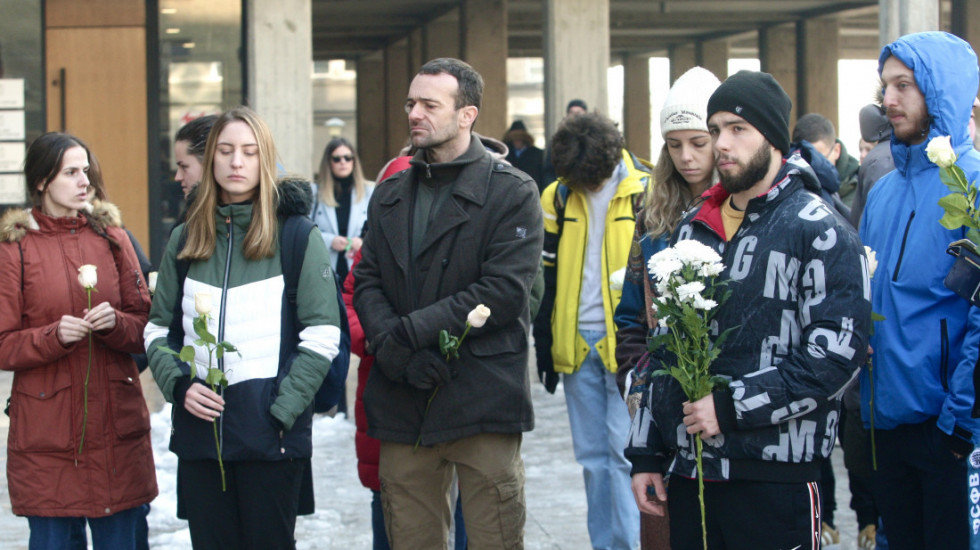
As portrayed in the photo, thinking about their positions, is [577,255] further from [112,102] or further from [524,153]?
[112,102]

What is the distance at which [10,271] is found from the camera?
173 inches

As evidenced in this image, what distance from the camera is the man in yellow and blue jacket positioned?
5352mm

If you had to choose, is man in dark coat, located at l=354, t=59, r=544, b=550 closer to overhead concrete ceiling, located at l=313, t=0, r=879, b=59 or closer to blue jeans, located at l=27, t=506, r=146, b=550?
blue jeans, located at l=27, t=506, r=146, b=550

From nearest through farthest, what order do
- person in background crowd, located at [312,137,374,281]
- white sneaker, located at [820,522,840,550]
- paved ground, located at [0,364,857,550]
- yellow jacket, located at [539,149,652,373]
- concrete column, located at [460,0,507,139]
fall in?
1. yellow jacket, located at [539,149,652,373]
2. white sneaker, located at [820,522,840,550]
3. paved ground, located at [0,364,857,550]
4. person in background crowd, located at [312,137,374,281]
5. concrete column, located at [460,0,507,139]

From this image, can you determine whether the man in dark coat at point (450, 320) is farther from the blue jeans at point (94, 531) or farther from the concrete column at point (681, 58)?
the concrete column at point (681, 58)

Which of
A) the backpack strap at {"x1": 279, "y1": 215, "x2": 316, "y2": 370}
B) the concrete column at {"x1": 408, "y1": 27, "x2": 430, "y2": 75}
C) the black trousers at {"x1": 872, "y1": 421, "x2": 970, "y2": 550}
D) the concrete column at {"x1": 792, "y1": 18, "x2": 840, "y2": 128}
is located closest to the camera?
the black trousers at {"x1": 872, "y1": 421, "x2": 970, "y2": 550}

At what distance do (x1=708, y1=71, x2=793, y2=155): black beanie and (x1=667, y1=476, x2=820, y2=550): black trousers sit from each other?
38.1 inches

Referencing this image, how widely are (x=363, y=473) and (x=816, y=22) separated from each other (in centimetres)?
2684

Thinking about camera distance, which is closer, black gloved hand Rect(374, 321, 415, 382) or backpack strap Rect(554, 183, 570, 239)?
black gloved hand Rect(374, 321, 415, 382)

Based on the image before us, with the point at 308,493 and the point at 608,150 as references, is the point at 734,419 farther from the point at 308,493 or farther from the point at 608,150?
the point at 608,150

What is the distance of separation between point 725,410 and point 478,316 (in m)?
1.01

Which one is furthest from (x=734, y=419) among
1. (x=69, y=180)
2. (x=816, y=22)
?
(x=816, y=22)

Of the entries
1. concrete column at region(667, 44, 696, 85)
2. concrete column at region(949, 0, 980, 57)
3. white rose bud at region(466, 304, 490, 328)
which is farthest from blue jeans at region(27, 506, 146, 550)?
concrete column at region(667, 44, 696, 85)

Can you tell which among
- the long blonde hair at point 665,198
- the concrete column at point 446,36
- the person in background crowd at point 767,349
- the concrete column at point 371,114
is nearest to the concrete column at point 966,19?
the concrete column at point 446,36
